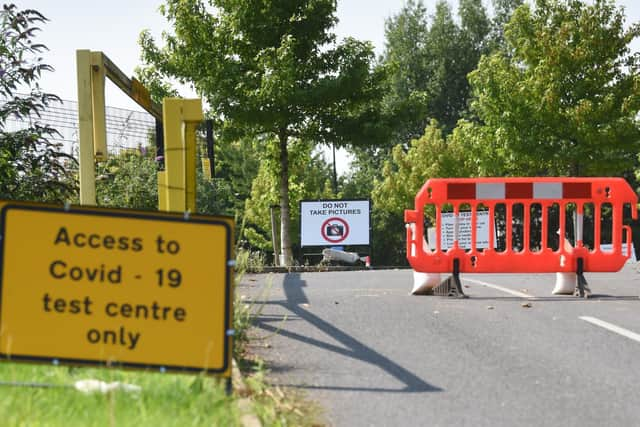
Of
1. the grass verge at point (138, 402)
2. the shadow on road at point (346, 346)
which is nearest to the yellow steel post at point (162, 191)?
the shadow on road at point (346, 346)

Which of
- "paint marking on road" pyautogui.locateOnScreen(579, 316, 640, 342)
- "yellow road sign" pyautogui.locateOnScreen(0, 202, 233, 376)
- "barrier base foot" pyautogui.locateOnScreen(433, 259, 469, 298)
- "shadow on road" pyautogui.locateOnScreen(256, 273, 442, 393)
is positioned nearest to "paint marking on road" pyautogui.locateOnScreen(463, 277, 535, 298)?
"barrier base foot" pyautogui.locateOnScreen(433, 259, 469, 298)

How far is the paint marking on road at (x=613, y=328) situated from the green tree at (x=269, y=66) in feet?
52.4

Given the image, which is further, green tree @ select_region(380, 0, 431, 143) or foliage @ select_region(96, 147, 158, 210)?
green tree @ select_region(380, 0, 431, 143)

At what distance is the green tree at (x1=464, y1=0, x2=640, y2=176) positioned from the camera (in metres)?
28.6

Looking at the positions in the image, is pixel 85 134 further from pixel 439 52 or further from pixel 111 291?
pixel 439 52

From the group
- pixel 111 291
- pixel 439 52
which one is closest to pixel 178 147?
pixel 111 291

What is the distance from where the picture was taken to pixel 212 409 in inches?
159

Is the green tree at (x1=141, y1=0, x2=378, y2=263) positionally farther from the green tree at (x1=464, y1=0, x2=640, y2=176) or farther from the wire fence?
the green tree at (x1=464, y1=0, x2=640, y2=176)

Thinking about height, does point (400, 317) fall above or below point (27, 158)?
below

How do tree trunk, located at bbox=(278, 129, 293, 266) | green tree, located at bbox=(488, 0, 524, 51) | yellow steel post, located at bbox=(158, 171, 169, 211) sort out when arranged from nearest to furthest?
yellow steel post, located at bbox=(158, 171, 169, 211)
tree trunk, located at bbox=(278, 129, 293, 266)
green tree, located at bbox=(488, 0, 524, 51)

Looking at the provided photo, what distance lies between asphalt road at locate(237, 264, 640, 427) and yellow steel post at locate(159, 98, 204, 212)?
3.82 feet

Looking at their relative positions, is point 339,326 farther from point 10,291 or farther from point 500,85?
point 500,85

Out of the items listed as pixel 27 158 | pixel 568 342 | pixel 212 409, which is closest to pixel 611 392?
pixel 568 342

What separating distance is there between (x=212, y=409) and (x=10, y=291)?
1014mm
